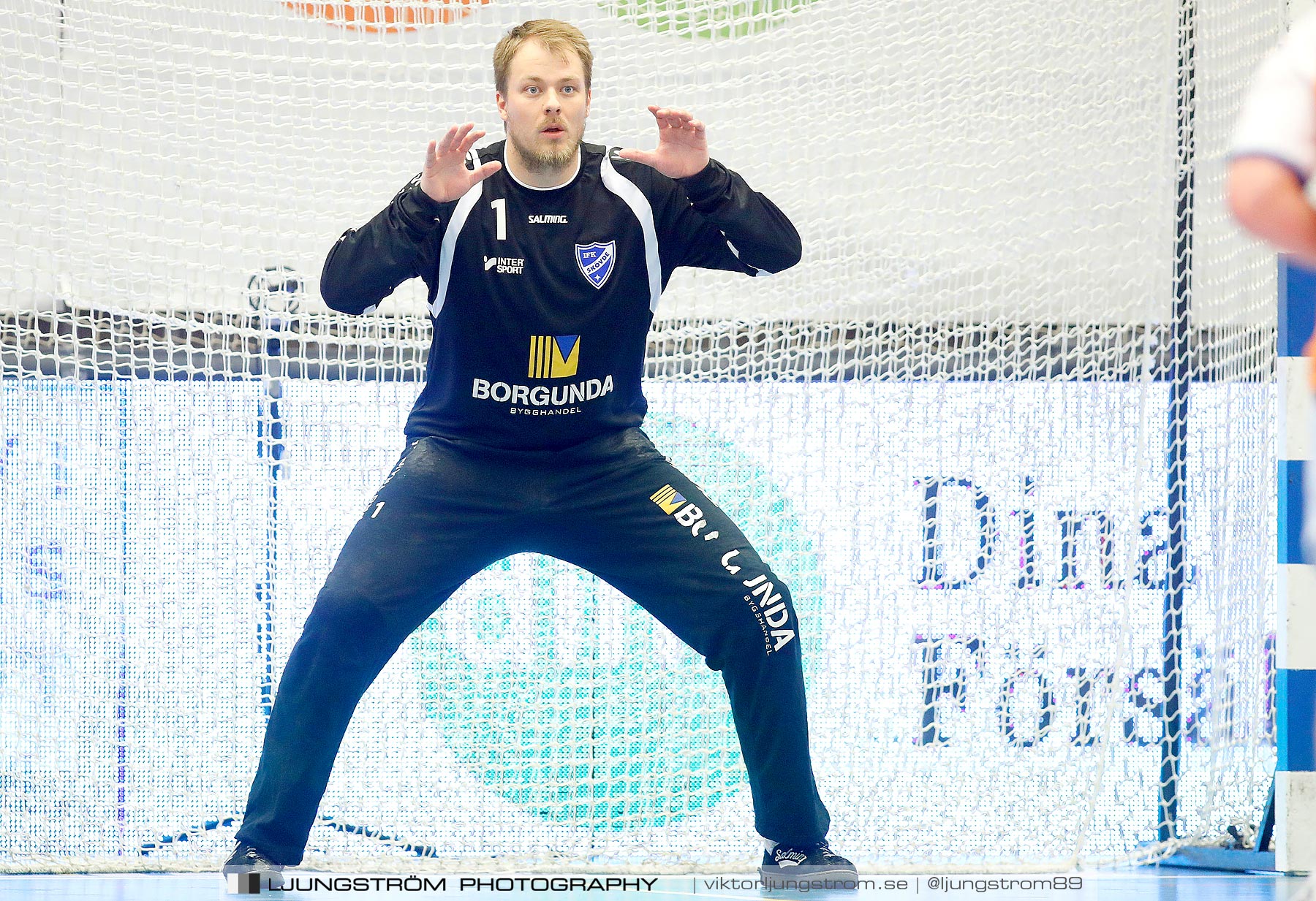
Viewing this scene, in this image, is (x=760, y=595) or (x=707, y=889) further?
(x=707, y=889)

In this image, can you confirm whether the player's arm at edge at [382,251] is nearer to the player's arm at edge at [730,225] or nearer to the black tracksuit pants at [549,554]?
the black tracksuit pants at [549,554]

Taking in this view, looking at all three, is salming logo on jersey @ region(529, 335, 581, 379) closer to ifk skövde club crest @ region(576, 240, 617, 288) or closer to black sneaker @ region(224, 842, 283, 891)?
ifk skövde club crest @ region(576, 240, 617, 288)

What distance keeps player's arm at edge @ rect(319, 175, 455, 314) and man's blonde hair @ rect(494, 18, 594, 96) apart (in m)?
0.38

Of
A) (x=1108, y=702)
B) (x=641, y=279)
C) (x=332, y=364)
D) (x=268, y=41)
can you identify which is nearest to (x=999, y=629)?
(x=1108, y=702)

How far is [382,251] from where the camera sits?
2.83 meters

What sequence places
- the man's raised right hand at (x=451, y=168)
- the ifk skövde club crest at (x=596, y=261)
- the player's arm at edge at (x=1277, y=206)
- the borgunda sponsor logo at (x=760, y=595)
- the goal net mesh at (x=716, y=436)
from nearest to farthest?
the player's arm at edge at (x=1277, y=206) → the man's raised right hand at (x=451, y=168) → the borgunda sponsor logo at (x=760, y=595) → the ifk skövde club crest at (x=596, y=261) → the goal net mesh at (x=716, y=436)

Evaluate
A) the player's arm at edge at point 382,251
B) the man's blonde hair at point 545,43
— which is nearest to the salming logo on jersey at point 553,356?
the player's arm at edge at point 382,251

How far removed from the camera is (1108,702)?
12.5 feet

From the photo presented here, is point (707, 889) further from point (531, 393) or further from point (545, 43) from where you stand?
point (545, 43)

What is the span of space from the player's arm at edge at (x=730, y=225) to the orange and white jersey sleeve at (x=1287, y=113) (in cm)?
139

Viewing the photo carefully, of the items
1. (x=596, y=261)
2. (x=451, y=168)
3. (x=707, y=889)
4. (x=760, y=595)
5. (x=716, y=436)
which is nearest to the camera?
(x=451, y=168)

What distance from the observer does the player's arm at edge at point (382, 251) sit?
283 centimetres

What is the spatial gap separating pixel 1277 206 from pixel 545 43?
186cm

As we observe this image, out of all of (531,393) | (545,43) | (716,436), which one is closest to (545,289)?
(531,393)
